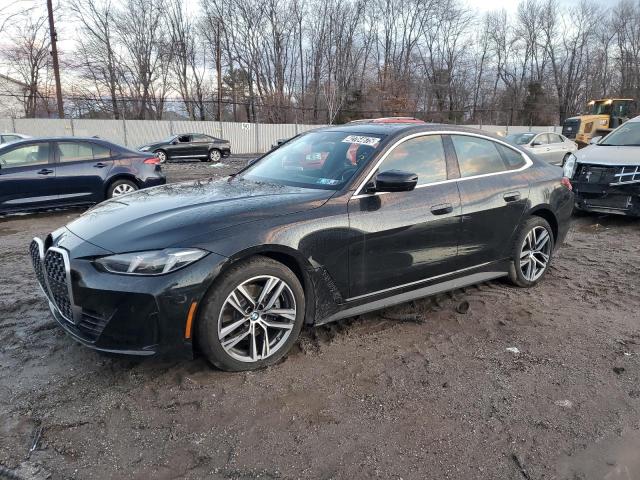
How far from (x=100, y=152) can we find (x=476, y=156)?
24.2ft

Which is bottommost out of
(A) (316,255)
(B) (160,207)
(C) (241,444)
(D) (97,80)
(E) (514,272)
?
(C) (241,444)

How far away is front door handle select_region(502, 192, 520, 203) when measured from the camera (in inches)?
172

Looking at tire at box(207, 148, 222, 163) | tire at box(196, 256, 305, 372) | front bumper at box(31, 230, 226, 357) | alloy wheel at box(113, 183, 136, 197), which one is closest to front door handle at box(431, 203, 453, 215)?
tire at box(196, 256, 305, 372)

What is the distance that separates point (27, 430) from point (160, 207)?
4.81 feet

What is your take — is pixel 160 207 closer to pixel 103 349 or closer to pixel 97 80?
pixel 103 349

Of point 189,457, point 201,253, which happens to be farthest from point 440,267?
point 189,457

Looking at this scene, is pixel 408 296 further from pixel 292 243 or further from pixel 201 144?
pixel 201 144

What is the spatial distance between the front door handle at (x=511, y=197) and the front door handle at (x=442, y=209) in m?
0.76

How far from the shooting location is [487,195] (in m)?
4.20

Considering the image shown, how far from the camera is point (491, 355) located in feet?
11.2

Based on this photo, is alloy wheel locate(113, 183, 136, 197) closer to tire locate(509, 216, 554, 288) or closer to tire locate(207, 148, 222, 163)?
tire locate(509, 216, 554, 288)

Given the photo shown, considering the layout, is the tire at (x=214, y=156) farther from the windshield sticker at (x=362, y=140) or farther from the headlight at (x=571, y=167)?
the windshield sticker at (x=362, y=140)

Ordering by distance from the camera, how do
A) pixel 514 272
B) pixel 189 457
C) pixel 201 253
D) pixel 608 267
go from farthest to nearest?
pixel 608 267, pixel 514 272, pixel 201 253, pixel 189 457

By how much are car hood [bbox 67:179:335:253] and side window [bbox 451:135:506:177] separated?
1411 mm
